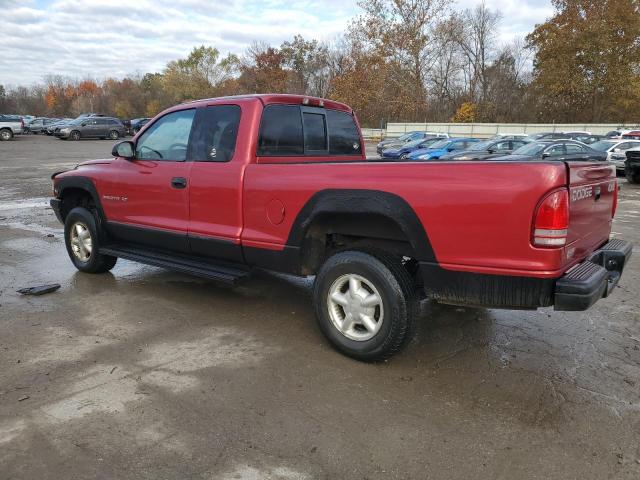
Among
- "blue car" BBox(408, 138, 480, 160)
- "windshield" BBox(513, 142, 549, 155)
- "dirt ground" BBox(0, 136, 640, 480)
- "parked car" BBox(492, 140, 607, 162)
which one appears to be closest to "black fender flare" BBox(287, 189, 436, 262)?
"dirt ground" BBox(0, 136, 640, 480)

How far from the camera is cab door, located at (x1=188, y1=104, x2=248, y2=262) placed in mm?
4410

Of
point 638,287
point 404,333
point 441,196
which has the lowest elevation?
point 638,287

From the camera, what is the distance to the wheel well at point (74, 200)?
6082mm

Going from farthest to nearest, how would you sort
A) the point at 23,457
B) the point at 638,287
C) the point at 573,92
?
the point at 573,92 < the point at 638,287 < the point at 23,457

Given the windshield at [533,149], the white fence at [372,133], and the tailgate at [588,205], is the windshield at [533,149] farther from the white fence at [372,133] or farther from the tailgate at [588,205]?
the white fence at [372,133]

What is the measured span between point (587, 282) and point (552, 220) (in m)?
0.45

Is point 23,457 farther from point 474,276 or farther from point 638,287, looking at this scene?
point 638,287

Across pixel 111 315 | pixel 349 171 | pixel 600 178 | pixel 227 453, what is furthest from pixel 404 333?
pixel 111 315

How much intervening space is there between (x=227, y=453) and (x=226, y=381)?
0.82 metres

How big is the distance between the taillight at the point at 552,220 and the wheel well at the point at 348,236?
0.86 meters

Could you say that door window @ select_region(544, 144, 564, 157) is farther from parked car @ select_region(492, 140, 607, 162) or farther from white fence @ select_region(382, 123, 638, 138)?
white fence @ select_region(382, 123, 638, 138)

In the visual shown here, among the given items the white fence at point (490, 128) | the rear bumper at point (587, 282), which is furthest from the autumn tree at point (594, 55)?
the rear bumper at point (587, 282)

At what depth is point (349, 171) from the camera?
3.69 m

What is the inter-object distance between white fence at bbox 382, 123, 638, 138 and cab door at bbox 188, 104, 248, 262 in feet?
157
